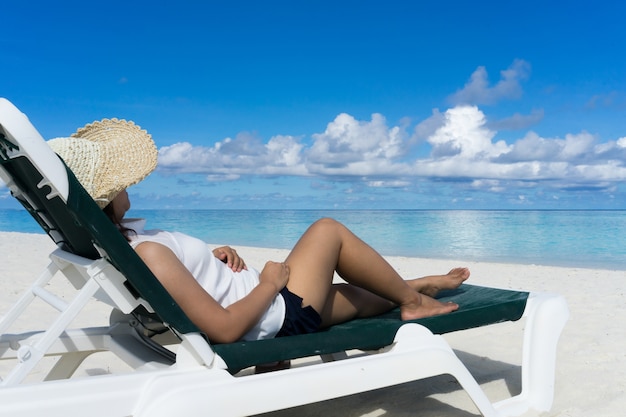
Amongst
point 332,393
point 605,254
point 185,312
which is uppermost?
point 185,312

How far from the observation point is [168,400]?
5.78 feet

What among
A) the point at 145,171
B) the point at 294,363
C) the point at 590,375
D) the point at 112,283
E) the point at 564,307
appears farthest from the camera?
the point at 294,363

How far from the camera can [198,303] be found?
2.03 m

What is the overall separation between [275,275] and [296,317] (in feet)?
0.68

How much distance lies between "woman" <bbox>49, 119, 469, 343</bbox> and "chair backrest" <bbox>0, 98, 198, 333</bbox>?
0.13 meters

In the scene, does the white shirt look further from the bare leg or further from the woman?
the bare leg

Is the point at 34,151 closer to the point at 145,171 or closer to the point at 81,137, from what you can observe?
the point at 145,171

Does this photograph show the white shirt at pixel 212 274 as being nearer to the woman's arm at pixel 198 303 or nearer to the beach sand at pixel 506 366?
the woman's arm at pixel 198 303

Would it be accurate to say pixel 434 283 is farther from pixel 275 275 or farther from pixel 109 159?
pixel 109 159

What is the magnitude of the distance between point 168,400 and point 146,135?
3.44 ft

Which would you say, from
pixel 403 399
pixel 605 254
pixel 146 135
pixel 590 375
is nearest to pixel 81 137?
pixel 146 135

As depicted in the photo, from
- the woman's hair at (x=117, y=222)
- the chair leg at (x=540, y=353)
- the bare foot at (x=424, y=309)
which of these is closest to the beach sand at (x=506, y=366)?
the chair leg at (x=540, y=353)

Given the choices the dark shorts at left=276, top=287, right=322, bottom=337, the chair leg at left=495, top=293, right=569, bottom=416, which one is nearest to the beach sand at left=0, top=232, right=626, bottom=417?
the chair leg at left=495, top=293, right=569, bottom=416

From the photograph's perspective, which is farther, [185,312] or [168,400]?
[185,312]
